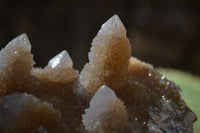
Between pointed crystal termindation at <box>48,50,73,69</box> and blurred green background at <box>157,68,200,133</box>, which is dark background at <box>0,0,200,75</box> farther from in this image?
pointed crystal termindation at <box>48,50,73,69</box>

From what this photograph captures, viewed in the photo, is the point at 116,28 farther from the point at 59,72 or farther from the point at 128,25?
the point at 128,25

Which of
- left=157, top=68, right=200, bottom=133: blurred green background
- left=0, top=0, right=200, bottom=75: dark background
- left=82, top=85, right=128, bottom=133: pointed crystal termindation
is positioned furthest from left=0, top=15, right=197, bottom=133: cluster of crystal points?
left=0, top=0, right=200, bottom=75: dark background

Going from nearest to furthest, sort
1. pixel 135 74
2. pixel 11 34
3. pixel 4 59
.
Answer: pixel 4 59 → pixel 135 74 → pixel 11 34

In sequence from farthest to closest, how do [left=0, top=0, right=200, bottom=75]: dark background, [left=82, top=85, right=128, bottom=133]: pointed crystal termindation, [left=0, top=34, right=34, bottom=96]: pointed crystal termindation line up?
[left=0, top=0, right=200, bottom=75]: dark background
[left=0, top=34, right=34, bottom=96]: pointed crystal termindation
[left=82, top=85, right=128, bottom=133]: pointed crystal termindation

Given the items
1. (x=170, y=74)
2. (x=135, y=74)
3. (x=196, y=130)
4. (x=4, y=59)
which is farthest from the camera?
(x=170, y=74)

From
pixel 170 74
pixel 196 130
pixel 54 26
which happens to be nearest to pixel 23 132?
pixel 196 130

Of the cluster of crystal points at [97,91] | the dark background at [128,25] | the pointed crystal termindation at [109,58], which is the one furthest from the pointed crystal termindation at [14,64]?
the dark background at [128,25]

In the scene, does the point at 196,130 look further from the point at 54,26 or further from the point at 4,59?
the point at 54,26
